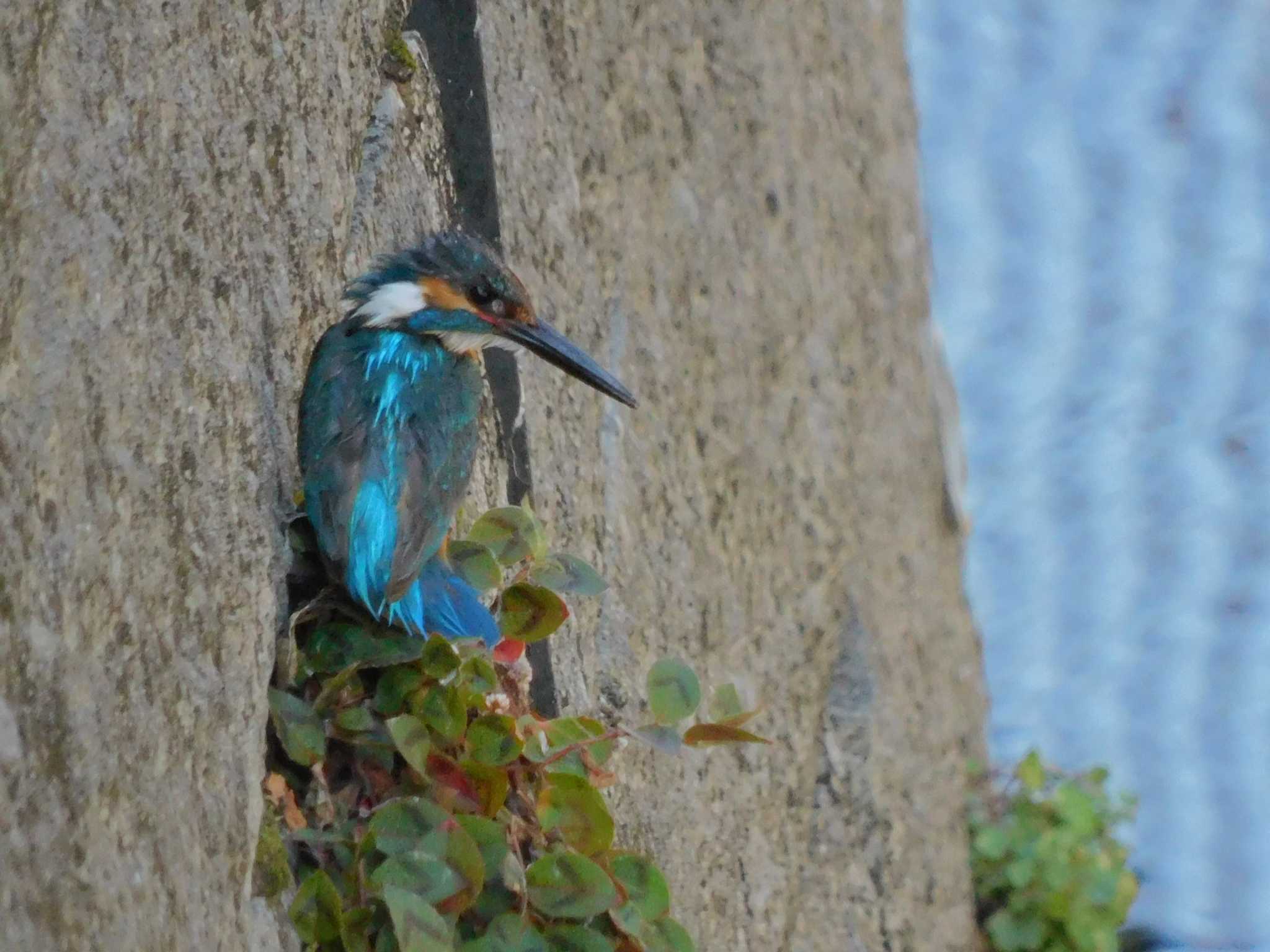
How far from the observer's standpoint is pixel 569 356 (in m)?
2.06

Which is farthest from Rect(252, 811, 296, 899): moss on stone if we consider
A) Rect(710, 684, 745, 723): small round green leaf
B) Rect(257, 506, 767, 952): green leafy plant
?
Rect(710, 684, 745, 723): small round green leaf

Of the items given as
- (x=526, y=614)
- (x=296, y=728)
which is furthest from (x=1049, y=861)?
(x=296, y=728)

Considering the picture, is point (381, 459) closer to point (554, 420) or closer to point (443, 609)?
point (443, 609)

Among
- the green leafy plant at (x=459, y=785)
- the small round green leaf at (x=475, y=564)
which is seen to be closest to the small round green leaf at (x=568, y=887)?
the green leafy plant at (x=459, y=785)

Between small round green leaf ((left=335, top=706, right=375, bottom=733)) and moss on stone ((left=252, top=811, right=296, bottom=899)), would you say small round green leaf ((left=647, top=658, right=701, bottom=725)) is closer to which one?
small round green leaf ((left=335, top=706, right=375, bottom=733))

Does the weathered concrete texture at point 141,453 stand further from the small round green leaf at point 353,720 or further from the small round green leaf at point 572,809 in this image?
the small round green leaf at point 572,809

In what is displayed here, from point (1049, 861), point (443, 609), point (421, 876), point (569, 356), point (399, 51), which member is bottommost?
point (1049, 861)

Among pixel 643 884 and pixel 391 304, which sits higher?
pixel 391 304

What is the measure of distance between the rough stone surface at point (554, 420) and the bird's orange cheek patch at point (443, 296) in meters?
0.11

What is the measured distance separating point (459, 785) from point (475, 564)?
0.83ft

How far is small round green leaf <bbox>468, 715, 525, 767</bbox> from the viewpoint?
1.69m

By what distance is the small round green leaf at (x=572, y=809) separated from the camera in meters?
1.71

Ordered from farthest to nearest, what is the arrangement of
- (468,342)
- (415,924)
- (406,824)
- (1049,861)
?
1. (1049,861)
2. (468,342)
3. (406,824)
4. (415,924)

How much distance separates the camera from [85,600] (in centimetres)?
125
